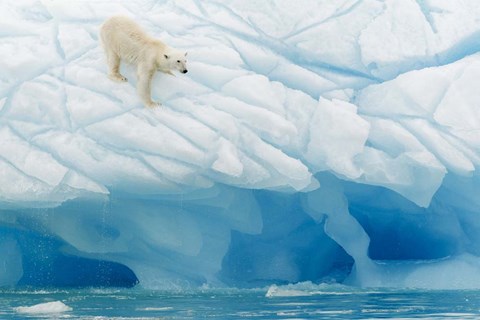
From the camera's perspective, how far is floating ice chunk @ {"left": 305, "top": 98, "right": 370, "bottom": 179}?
34.3 ft

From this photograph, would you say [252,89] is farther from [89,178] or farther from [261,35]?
[89,178]

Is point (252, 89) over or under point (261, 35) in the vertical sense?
under

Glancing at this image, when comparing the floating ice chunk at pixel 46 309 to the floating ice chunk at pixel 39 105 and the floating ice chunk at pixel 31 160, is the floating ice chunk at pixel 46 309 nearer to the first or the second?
the floating ice chunk at pixel 31 160

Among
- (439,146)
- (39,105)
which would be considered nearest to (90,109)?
(39,105)

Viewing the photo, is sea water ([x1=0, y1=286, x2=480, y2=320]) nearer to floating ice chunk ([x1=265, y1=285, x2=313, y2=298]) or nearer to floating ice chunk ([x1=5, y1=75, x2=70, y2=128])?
floating ice chunk ([x1=265, y1=285, x2=313, y2=298])

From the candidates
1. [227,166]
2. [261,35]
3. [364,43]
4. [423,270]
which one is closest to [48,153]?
[227,166]

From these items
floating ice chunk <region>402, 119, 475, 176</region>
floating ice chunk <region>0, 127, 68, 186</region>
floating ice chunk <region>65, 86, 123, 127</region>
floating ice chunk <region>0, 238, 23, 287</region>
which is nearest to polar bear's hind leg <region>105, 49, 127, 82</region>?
floating ice chunk <region>65, 86, 123, 127</region>

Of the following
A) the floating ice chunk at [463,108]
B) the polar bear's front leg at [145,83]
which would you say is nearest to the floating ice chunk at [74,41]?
the polar bear's front leg at [145,83]

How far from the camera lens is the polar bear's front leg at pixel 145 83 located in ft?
32.7

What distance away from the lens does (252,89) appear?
10.4m

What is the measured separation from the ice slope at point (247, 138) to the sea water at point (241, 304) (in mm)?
697

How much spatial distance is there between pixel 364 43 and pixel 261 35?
1.19m

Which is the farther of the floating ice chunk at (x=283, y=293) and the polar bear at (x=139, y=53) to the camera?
the floating ice chunk at (x=283, y=293)

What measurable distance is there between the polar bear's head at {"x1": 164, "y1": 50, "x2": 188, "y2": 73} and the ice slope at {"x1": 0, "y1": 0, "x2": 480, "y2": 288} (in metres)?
0.34
